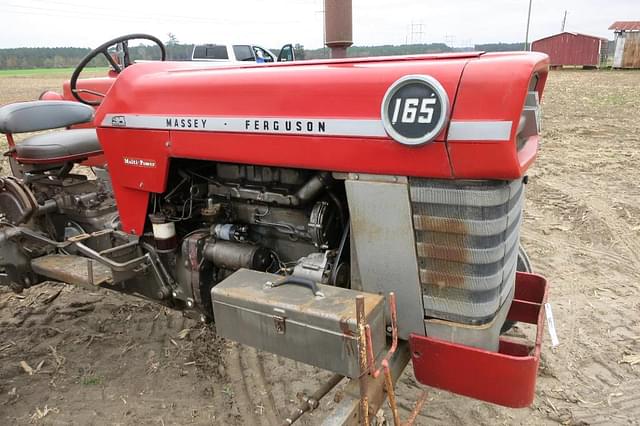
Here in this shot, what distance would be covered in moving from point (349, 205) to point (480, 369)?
0.76 metres

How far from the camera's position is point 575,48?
110 feet

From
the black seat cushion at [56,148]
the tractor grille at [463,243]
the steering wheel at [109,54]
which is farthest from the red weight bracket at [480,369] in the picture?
the black seat cushion at [56,148]

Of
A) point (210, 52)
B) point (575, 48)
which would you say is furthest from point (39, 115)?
point (575, 48)

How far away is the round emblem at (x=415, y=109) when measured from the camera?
1718 mm

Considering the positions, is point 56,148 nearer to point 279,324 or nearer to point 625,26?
point 279,324

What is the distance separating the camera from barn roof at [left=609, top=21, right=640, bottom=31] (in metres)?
31.5

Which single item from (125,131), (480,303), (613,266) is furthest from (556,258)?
(125,131)

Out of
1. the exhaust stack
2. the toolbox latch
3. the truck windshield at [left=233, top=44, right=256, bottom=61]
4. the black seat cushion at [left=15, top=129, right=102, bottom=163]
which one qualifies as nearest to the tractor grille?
the toolbox latch

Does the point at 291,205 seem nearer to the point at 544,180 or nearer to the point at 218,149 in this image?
the point at 218,149

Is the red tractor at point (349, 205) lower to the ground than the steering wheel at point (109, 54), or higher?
lower

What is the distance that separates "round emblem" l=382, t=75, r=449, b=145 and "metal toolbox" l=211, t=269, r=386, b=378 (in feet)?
2.02

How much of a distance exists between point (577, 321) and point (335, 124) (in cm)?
259

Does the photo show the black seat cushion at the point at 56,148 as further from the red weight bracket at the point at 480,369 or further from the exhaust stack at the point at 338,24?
the red weight bracket at the point at 480,369

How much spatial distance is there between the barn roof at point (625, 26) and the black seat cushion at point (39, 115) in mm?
35235
